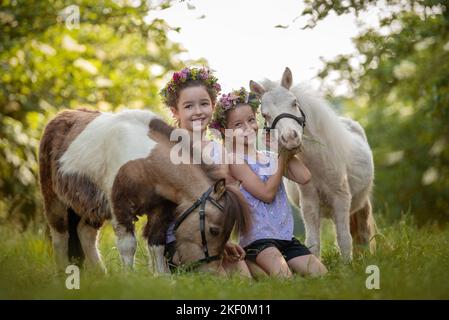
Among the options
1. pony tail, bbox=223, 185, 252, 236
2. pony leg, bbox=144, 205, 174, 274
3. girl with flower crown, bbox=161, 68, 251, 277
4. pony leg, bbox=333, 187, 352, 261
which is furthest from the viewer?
pony leg, bbox=333, 187, 352, 261

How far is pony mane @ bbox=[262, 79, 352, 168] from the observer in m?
4.87

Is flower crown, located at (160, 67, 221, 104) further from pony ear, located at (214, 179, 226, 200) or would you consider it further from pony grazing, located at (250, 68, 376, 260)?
pony ear, located at (214, 179, 226, 200)

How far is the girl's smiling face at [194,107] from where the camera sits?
4.77m

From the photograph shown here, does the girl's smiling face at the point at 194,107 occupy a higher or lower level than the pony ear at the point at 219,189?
higher

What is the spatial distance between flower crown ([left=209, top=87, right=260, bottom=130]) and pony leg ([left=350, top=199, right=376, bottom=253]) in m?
2.20

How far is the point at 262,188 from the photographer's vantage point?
448 cm

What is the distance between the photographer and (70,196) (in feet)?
15.2

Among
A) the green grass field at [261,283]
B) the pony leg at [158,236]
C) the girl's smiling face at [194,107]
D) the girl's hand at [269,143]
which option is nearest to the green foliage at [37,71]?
the girl's smiling face at [194,107]

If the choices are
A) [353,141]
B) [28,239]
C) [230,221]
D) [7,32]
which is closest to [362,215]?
[353,141]

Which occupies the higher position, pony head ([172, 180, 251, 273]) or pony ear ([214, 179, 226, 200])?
pony ear ([214, 179, 226, 200])

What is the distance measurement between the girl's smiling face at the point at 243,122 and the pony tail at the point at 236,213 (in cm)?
68

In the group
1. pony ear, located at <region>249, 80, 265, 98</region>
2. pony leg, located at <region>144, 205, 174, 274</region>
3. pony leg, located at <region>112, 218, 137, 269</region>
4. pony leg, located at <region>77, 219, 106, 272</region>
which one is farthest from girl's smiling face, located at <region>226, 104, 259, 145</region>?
pony leg, located at <region>77, 219, 106, 272</region>

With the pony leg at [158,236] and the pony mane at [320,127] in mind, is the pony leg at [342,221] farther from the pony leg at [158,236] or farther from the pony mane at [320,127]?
the pony leg at [158,236]

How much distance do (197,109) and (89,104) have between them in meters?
5.64
